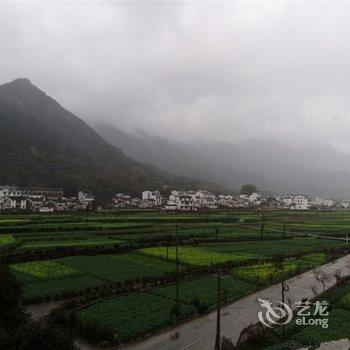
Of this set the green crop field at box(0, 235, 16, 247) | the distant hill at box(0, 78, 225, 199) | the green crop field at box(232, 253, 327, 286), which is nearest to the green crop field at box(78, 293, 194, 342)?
the green crop field at box(232, 253, 327, 286)

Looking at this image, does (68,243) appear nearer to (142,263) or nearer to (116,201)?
(142,263)

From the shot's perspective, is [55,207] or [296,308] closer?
[296,308]

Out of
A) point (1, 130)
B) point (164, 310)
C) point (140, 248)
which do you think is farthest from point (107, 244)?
point (1, 130)

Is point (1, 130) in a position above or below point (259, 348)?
above

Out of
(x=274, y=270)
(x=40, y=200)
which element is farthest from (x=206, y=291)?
(x=40, y=200)

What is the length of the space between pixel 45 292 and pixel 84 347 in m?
9.53

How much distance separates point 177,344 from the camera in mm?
22688

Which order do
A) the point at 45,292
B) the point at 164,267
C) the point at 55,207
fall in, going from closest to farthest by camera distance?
the point at 45,292 < the point at 164,267 < the point at 55,207

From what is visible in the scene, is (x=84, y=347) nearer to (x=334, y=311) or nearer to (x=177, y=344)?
(x=177, y=344)

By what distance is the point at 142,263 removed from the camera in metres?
42.8

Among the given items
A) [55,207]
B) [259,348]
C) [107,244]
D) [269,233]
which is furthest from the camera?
[55,207]

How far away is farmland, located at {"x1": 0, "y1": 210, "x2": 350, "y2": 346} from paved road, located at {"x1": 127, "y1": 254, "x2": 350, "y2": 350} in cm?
73

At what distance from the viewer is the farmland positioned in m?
27.7

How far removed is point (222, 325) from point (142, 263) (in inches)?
709
